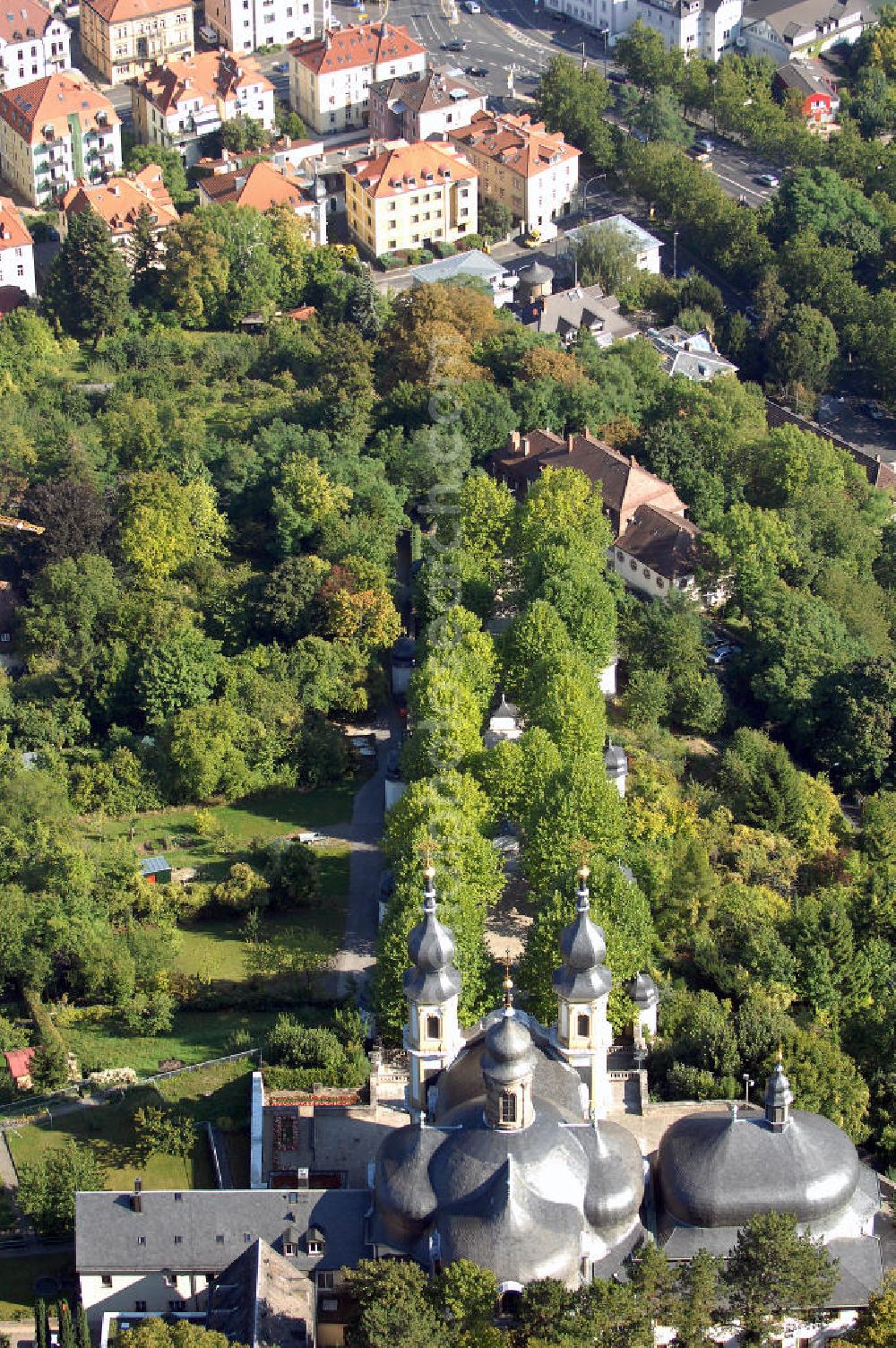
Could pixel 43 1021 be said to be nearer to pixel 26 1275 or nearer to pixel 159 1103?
pixel 159 1103

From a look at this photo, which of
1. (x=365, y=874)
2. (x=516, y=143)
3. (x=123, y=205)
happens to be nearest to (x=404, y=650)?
(x=365, y=874)

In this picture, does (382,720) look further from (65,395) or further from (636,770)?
(65,395)

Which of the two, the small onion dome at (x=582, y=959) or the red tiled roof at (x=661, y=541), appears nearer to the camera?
the small onion dome at (x=582, y=959)

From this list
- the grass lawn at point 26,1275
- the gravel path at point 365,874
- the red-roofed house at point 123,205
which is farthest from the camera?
the red-roofed house at point 123,205

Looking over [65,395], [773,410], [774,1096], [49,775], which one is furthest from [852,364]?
[774,1096]

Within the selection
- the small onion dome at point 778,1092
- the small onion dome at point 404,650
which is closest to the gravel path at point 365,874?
the small onion dome at point 404,650

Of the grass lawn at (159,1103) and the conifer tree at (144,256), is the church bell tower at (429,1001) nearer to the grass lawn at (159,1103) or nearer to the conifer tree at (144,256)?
the grass lawn at (159,1103)

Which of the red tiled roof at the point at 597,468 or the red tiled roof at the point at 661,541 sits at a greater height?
the red tiled roof at the point at 597,468
